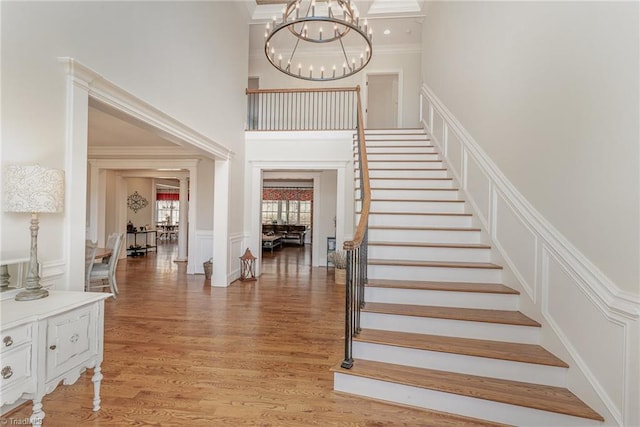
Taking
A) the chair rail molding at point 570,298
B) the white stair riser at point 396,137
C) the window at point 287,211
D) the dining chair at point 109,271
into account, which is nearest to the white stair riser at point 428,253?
the chair rail molding at point 570,298

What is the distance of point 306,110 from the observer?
7.92 m

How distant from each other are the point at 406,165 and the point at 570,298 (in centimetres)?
317

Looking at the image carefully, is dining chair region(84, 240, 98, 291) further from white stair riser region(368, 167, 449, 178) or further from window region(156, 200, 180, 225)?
window region(156, 200, 180, 225)

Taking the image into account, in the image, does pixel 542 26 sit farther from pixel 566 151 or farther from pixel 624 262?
pixel 624 262

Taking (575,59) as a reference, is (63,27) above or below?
→ above

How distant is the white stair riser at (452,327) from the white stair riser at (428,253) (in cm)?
88

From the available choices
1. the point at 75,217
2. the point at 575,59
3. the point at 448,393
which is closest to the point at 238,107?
the point at 75,217

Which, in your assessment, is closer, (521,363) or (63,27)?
(521,363)

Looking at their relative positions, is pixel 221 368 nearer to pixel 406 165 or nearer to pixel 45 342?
pixel 45 342

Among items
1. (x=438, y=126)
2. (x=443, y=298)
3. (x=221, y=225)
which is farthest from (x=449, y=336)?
(x=221, y=225)

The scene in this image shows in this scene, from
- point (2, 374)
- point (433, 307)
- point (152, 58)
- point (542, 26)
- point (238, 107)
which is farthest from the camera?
point (238, 107)

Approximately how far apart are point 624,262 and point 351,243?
1.50 m

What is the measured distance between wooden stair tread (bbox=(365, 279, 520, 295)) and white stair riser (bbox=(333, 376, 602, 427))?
84 cm

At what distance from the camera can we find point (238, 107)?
6.09 meters
